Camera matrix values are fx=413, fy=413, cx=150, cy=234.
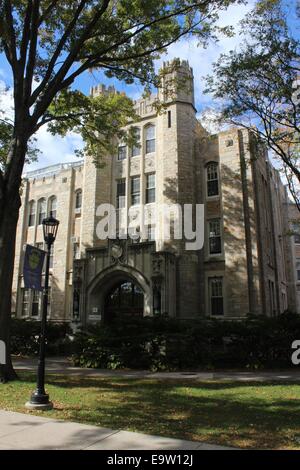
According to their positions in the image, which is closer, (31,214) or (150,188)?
(150,188)

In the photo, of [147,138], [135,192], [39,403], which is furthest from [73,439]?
[147,138]

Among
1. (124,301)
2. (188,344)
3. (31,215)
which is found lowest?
(188,344)

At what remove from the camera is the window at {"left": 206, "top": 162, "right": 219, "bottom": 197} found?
2442cm

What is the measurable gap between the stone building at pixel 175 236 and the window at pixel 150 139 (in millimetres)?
69

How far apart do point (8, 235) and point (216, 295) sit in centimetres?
1348

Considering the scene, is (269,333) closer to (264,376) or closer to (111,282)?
(264,376)

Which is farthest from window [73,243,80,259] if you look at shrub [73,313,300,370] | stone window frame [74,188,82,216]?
shrub [73,313,300,370]

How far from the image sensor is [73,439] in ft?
20.6

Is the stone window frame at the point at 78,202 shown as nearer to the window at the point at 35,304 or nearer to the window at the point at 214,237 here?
the window at the point at 35,304

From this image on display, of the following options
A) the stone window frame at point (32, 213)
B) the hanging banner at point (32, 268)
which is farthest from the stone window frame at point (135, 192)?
the hanging banner at point (32, 268)

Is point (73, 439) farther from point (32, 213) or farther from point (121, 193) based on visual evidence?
point (32, 213)

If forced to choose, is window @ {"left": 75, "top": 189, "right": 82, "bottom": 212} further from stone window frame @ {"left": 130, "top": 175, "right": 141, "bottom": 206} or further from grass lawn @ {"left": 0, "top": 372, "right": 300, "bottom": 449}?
grass lawn @ {"left": 0, "top": 372, "right": 300, "bottom": 449}

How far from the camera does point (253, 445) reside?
6145 millimetres

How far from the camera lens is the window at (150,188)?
83.8 feet
